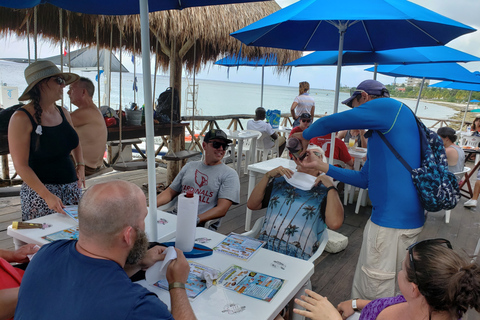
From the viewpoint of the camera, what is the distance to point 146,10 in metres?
1.51

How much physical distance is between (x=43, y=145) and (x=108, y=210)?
4.45 ft

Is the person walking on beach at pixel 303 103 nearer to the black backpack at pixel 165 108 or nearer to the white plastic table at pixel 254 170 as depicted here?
the black backpack at pixel 165 108

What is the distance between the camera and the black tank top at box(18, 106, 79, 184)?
1979 mm

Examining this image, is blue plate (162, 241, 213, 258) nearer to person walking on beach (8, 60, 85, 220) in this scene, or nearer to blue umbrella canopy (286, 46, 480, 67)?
person walking on beach (8, 60, 85, 220)

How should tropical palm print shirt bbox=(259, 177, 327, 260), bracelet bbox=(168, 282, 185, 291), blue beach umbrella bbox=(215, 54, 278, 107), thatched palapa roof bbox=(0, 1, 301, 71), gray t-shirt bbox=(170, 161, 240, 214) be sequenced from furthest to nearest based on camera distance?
blue beach umbrella bbox=(215, 54, 278, 107) → thatched palapa roof bbox=(0, 1, 301, 71) → gray t-shirt bbox=(170, 161, 240, 214) → tropical palm print shirt bbox=(259, 177, 327, 260) → bracelet bbox=(168, 282, 185, 291)

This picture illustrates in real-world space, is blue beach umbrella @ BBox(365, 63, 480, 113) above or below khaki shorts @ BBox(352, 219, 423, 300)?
above

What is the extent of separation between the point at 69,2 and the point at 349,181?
2.32 m

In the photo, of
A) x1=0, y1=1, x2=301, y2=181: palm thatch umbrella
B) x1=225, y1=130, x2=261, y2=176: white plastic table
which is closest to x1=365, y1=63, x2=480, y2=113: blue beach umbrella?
x1=0, y1=1, x2=301, y2=181: palm thatch umbrella

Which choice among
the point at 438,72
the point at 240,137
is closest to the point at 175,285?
the point at 240,137

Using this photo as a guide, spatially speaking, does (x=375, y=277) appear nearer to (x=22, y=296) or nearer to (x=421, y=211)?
(x=421, y=211)

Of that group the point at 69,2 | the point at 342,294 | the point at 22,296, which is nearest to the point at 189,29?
the point at 69,2

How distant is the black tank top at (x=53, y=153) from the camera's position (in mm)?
1979

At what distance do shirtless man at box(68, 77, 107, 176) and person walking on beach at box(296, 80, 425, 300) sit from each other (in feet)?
6.26

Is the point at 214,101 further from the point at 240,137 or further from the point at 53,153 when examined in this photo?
the point at 53,153
